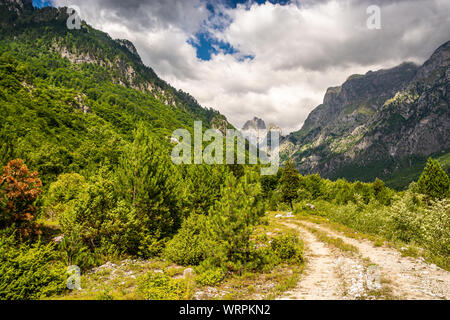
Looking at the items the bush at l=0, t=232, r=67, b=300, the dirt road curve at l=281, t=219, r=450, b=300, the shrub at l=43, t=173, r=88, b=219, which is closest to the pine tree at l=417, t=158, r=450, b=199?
the dirt road curve at l=281, t=219, r=450, b=300

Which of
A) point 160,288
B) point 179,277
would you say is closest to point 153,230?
point 179,277

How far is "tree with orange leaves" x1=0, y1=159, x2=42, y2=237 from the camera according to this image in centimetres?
1700

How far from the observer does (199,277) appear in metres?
12.7

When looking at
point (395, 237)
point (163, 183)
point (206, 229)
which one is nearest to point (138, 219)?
point (163, 183)

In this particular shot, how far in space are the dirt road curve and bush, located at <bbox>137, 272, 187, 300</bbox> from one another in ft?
17.1

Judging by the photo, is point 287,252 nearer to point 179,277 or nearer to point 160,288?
point 179,277

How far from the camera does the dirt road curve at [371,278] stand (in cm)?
945

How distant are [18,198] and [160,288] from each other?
15551 mm

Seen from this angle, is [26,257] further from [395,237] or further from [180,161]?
[395,237]

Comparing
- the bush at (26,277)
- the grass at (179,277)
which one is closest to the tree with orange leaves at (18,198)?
the bush at (26,277)

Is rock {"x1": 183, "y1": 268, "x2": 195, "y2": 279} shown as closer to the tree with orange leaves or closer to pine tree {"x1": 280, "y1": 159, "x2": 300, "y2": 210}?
the tree with orange leaves

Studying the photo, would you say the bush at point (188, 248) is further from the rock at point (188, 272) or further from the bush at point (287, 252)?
the bush at point (287, 252)

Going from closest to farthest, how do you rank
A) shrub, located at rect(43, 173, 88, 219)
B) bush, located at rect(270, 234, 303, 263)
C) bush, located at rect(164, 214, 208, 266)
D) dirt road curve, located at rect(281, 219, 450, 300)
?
dirt road curve, located at rect(281, 219, 450, 300)
bush, located at rect(164, 214, 208, 266)
bush, located at rect(270, 234, 303, 263)
shrub, located at rect(43, 173, 88, 219)
